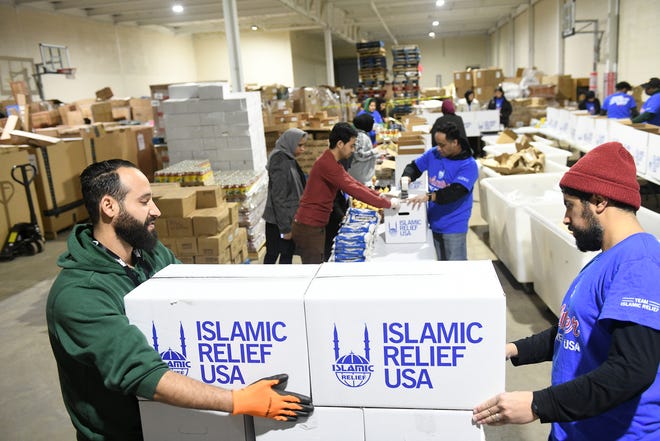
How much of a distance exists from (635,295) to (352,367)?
0.76m

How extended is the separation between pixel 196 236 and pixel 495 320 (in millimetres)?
4346

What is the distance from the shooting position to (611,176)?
1.48 meters

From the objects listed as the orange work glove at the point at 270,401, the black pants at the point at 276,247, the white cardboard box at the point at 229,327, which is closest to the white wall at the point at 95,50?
the black pants at the point at 276,247

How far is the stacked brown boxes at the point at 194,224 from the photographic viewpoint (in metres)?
Result: 5.27

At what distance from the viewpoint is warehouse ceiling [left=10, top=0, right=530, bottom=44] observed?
48.9ft

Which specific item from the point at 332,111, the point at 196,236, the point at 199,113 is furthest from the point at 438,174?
the point at 332,111

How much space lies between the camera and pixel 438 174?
4340 millimetres

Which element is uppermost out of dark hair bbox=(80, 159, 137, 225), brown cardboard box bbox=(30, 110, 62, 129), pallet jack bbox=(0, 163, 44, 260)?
brown cardboard box bbox=(30, 110, 62, 129)

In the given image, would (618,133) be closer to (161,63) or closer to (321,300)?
(321,300)

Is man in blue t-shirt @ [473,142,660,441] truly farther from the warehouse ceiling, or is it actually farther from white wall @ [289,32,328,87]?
white wall @ [289,32,328,87]

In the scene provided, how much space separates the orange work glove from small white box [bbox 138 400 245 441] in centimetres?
12

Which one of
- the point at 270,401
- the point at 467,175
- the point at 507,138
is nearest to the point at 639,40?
the point at 507,138

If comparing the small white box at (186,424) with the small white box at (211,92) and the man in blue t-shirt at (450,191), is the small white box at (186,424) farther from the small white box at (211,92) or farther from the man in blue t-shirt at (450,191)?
the small white box at (211,92)

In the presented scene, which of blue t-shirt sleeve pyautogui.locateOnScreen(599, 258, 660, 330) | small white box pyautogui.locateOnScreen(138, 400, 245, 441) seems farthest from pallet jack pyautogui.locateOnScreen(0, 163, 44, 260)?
blue t-shirt sleeve pyautogui.locateOnScreen(599, 258, 660, 330)
